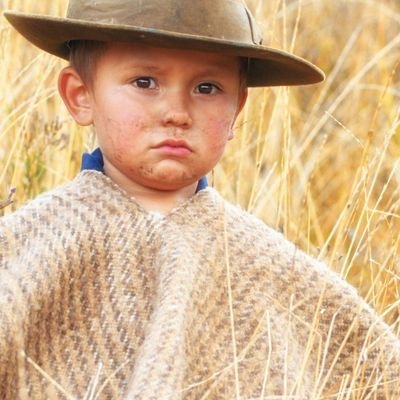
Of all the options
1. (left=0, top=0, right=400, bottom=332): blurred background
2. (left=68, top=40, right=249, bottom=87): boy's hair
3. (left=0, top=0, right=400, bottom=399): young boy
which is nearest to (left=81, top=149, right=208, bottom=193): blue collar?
(left=0, top=0, right=400, bottom=399): young boy

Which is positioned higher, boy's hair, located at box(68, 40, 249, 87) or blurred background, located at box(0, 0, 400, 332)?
boy's hair, located at box(68, 40, 249, 87)

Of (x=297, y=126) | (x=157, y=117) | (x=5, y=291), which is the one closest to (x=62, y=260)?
(x=5, y=291)

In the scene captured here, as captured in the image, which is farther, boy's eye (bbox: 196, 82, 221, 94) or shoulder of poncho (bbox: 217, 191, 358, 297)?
shoulder of poncho (bbox: 217, 191, 358, 297)

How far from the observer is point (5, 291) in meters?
2.69

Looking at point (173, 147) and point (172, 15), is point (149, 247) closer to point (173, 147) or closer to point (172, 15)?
point (173, 147)

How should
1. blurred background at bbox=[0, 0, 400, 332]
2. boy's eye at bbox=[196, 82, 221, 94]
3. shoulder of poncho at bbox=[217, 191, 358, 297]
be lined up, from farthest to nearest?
blurred background at bbox=[0, 0, 400, 332], shoulder of poncho at bbox=[217, 191, 358, 297], boy's eye at bbox=[196, 82, 221, 94]

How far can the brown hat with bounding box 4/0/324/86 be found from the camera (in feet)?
8.80

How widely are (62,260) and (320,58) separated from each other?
352 centimetres

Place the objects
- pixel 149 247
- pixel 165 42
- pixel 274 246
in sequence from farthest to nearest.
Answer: pixel 274 246
pixel 149 247
pixel 165 42

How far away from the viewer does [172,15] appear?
2.73 m

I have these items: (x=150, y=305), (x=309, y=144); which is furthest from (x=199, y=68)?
(x=309, y=144)

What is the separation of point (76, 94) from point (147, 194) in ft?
0.81

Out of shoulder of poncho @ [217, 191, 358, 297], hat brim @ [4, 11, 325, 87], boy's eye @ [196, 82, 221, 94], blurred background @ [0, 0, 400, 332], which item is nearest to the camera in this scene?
hat brim @ [4, 11, 325, 87]

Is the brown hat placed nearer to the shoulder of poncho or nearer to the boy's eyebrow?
the boy's eyebrow
